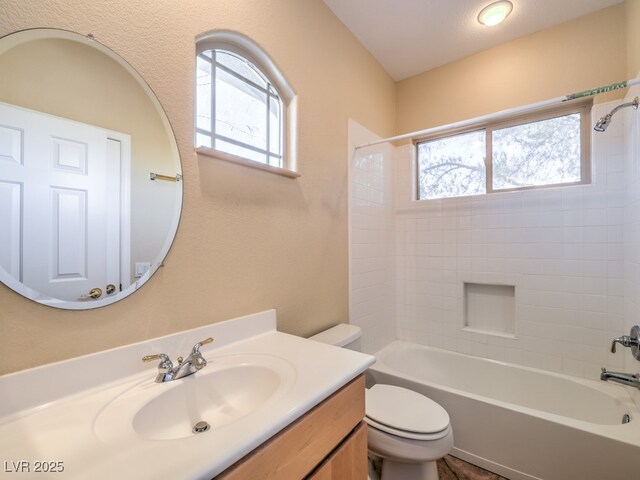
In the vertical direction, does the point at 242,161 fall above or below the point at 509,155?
below

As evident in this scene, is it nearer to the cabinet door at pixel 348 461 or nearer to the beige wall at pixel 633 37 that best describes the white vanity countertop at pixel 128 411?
the cabinet door at pixel 348 461

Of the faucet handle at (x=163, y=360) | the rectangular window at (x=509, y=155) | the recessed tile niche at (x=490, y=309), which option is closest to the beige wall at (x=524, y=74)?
the rectangular window at (x=509, y=155)

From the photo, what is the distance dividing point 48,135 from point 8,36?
0.23 m

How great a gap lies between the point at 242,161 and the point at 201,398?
0.89 m

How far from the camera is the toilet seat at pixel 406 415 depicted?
123 centimetres

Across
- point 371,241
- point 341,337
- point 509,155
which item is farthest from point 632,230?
point 341,337

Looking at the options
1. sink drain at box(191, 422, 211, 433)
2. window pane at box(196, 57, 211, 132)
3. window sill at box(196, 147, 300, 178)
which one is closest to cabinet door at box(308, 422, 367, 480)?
sink drain at box(191, 422, 211, 433)

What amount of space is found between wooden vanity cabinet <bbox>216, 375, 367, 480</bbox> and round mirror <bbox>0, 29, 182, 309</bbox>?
0.63 meters

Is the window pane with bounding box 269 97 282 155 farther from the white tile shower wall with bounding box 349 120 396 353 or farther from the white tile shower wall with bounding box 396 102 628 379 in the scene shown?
the white tile shower wall with bounding box 396 102 628 379

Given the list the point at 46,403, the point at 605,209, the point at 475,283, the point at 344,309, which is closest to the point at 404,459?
the point at 344,309

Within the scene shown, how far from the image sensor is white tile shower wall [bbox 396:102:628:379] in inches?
69.4

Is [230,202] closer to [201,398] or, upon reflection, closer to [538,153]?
[201,398]

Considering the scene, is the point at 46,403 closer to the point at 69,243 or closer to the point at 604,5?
the point at 69,243

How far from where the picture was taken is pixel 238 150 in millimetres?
1314
